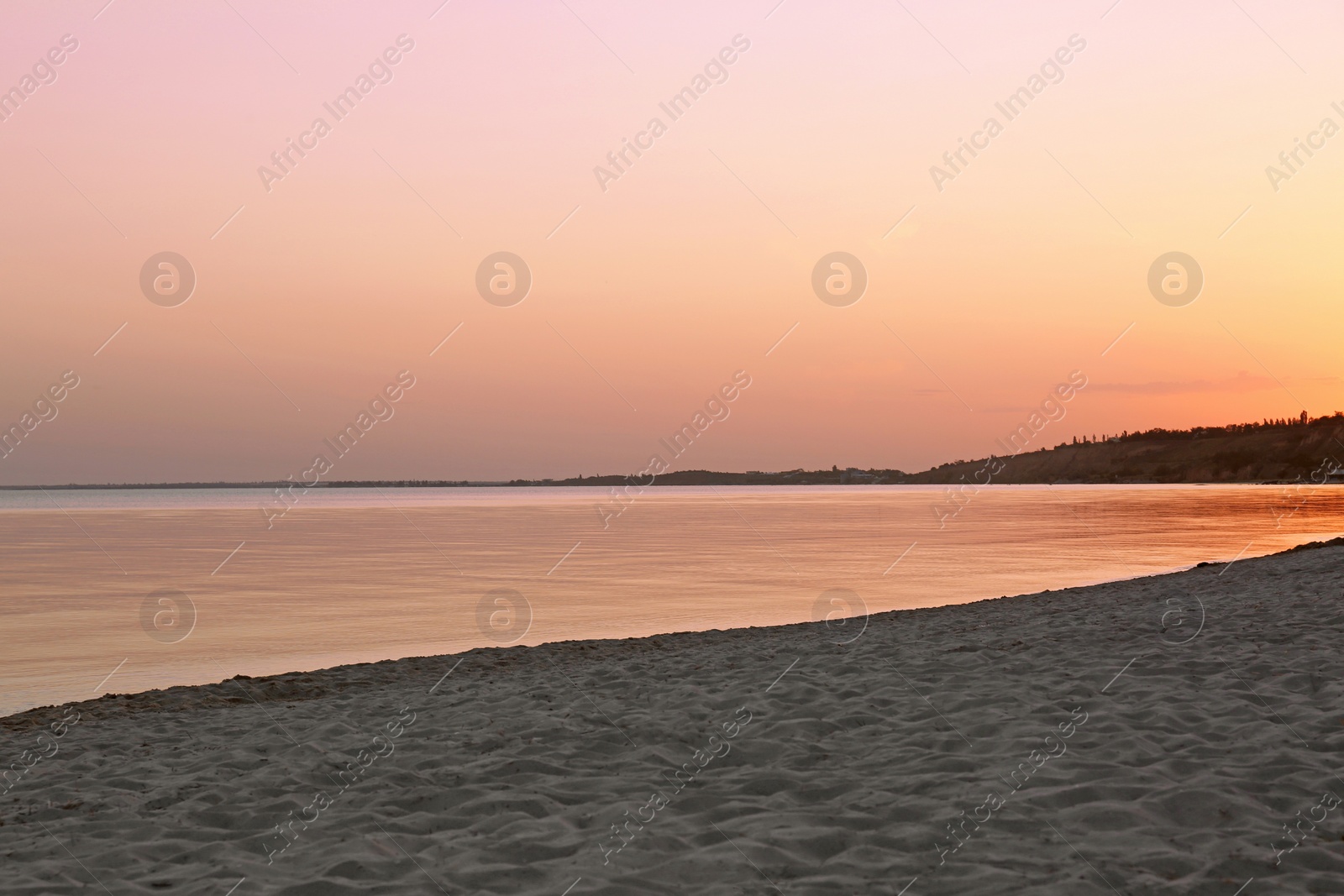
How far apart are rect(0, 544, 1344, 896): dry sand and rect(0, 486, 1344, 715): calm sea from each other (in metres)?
4.73

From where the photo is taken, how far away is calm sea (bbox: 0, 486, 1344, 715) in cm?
1611

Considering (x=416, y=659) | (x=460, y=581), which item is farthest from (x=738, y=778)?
(x=460, y=581)

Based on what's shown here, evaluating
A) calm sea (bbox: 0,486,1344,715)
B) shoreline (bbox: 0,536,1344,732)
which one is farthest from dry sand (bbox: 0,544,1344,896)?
calm sea (bbox: 0,486,1344,715)

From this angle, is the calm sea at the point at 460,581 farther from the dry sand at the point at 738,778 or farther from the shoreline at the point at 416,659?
the dry sand at the point at 738,778

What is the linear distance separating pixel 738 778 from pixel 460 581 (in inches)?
807

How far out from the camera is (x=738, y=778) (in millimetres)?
6980

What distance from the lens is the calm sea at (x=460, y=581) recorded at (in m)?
16.1

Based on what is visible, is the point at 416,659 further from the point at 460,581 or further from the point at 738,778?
the point at 460,581

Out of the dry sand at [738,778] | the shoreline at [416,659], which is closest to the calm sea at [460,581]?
the shoreline at [416,659]

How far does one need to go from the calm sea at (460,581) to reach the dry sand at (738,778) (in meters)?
4.73

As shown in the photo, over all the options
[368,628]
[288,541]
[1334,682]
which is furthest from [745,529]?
[1334,682]

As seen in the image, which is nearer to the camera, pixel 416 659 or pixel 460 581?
pixel 416 659

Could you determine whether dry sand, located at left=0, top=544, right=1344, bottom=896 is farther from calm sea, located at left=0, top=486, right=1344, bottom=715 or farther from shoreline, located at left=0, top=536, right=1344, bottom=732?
calm sea, located at left=0, top=486, right=1344, bottom=715

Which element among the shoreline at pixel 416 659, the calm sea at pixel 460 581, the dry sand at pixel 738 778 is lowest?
the dry sand at pixel 738 778
